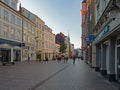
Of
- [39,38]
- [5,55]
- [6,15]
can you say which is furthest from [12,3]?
[39,38]

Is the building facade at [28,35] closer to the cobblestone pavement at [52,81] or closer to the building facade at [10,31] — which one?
the building facade at [10,31]

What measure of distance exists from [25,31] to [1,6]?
17.9m

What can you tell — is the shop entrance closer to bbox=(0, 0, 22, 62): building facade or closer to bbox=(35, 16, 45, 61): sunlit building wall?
bbox=(0, 0, 22, 62): building facade

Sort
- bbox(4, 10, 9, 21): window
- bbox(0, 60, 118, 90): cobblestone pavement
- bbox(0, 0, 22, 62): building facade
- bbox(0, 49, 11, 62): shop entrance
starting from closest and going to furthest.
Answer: bbox(0, 60, 118, 90): cobblestone pavement
bbox(0, 49, 11, 62): shop entrance
bbox(0, 0, 22, 62): building facade
bbox(4, 10, 9, 21): window

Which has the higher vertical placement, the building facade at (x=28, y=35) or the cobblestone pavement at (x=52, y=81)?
the building facade at (x=28, y=35)

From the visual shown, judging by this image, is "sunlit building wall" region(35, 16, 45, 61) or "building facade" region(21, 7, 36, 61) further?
"sunlit building wall" region(35, 16, 45, 61)

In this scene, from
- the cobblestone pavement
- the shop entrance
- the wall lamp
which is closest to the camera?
the wall lamp

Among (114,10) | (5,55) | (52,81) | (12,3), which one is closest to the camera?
(114,10)

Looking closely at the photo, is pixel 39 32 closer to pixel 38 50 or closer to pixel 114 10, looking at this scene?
pixel 38 50

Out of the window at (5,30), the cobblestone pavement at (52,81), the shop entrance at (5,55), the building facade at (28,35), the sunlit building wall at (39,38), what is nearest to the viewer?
the cobblestone pavement at (52,81)

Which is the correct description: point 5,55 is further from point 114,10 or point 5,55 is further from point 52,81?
point 114,10

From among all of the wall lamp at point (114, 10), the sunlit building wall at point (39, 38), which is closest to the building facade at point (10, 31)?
the sunlit building wall at point (39, 38)

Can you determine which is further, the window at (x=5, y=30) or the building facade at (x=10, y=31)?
the window at (x=5, y=30)

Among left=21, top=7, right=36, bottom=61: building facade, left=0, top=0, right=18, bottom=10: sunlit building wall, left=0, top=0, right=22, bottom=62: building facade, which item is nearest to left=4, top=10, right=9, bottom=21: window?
left=0, top=0, right=22, bottom=62: building facade
